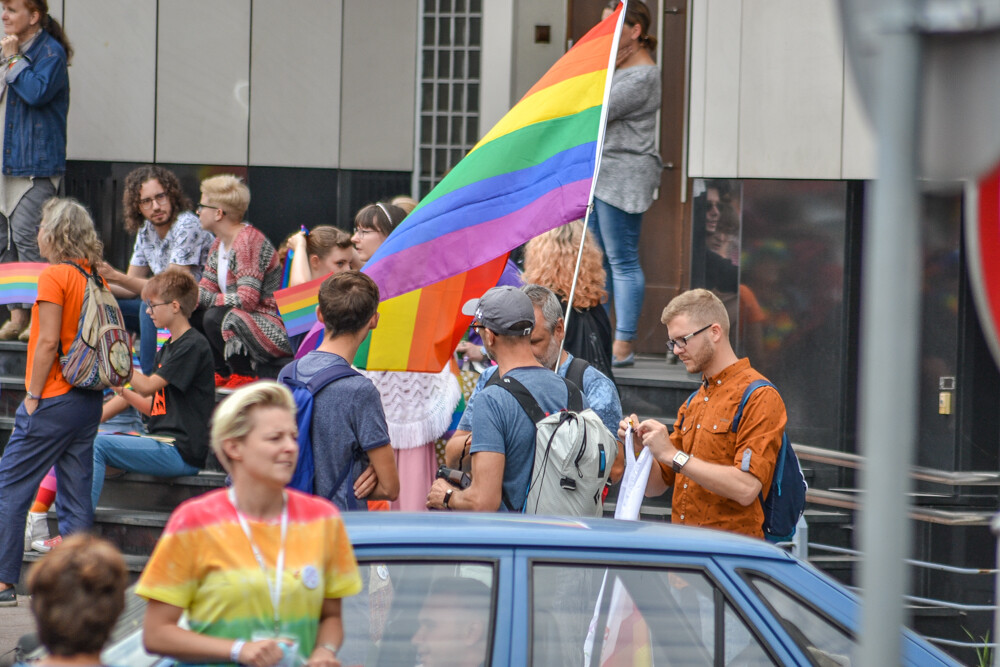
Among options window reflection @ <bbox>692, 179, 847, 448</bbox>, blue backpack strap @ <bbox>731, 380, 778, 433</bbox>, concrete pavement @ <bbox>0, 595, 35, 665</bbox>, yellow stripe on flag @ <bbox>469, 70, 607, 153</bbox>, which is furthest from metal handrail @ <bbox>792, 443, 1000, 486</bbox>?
concrete pavement @ <bbox>0, 595, 35, 665</bbox>

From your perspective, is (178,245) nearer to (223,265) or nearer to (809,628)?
(223,265)

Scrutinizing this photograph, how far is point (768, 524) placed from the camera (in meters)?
5.05

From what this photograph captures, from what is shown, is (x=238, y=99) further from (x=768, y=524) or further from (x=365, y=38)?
(x=768, y=524)

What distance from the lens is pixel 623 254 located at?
8.74 meters

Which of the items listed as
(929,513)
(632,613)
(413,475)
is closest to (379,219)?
(413,475)

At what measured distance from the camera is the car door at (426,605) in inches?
131

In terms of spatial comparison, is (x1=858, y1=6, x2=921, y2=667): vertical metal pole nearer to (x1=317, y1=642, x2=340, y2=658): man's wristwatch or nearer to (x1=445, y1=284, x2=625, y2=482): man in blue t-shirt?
(x1=317, y1=642, x2=340, y2=658): man's wristwatch

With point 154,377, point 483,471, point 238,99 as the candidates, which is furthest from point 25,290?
point 483,471

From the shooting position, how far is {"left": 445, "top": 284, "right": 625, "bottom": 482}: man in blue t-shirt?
17.5ft

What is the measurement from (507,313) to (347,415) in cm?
75

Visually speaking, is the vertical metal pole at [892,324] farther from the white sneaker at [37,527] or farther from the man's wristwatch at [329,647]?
the white sneaker at [37,527]

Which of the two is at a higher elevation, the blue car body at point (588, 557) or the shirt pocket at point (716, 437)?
the shirt pocket at point (716, 437)

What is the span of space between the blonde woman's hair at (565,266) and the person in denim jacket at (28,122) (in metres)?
4.36

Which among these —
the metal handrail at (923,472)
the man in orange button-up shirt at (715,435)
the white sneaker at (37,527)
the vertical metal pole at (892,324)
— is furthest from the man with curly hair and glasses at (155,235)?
the vertical metal pole at (892,324)
